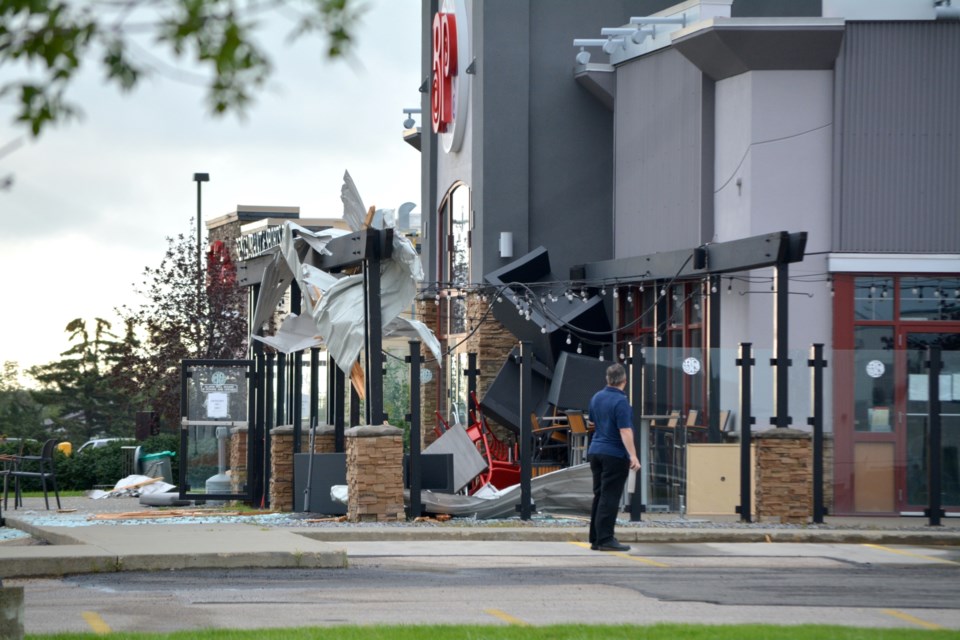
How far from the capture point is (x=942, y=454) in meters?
18.4

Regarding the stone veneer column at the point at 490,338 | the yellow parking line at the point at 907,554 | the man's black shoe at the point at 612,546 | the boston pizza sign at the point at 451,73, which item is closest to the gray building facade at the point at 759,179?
the stone veneer column at the point at 490,338

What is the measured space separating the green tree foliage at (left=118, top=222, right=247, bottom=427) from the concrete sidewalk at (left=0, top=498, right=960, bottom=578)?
60.8 ft

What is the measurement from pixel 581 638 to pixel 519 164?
20598 millimetres

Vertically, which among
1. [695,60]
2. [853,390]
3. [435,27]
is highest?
[435,27]

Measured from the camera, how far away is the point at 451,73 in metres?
30.8

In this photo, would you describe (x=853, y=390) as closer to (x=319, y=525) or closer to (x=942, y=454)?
(x=942, y=454)

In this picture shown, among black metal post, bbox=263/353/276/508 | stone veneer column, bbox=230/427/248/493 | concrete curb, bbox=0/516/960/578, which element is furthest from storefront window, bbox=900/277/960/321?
stone veneer column, bbox=230/427/248/493

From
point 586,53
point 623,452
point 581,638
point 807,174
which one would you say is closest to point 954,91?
point 807,174

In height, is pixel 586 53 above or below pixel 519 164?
above

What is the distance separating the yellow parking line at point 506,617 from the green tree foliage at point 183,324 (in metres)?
29.0

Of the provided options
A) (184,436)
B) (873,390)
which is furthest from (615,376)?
(184,436)

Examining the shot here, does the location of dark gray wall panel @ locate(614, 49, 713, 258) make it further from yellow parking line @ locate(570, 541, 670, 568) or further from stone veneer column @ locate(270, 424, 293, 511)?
yellow parking line @ locate(570, 541, 670, 568)

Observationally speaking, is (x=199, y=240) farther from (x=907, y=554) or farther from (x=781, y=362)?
(x=907, y=554)

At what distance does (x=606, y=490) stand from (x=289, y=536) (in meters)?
3.37
